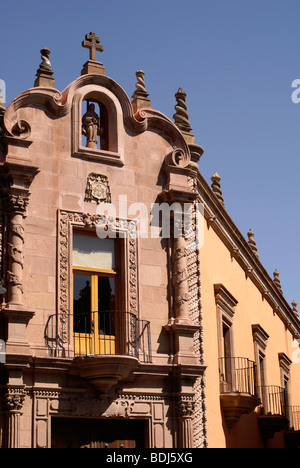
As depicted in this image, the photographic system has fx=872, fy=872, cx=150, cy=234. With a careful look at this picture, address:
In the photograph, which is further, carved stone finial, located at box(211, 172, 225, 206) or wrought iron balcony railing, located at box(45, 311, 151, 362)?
carved stone finial, located at box(211, 172, 225, 206)

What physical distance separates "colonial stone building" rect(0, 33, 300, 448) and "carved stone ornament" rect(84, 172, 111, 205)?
25 millimetres

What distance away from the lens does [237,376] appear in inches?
769

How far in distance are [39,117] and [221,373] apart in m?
6.66

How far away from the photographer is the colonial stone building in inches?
593

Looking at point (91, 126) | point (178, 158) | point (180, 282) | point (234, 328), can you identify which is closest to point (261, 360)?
point (234, 328)

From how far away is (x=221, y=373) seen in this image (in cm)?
1856

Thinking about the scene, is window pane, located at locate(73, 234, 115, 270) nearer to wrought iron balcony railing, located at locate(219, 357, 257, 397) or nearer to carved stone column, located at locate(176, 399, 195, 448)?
carved stone column, located at locate(176, 399, 195, 448)

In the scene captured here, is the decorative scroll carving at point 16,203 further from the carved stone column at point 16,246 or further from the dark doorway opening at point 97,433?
the dark doorway opening at point 97,433

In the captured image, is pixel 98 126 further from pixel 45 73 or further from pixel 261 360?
pixel 261 360

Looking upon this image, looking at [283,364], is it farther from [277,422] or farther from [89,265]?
[89,265]

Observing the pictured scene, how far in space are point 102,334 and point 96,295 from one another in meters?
0.75

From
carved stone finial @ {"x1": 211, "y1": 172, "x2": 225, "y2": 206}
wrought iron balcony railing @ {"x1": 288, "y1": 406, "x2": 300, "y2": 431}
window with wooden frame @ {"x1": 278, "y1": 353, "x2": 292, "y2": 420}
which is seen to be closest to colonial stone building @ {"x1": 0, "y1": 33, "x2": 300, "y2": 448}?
carved stone finial @ {"x1": 211, "y1": 172, "x2": 225, "y2": 206}

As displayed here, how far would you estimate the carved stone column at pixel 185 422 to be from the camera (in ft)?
A: 52.0

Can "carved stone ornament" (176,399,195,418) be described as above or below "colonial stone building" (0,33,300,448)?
below
